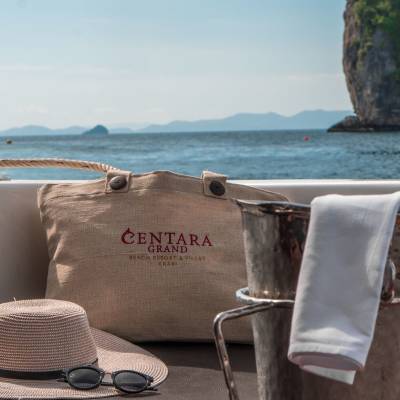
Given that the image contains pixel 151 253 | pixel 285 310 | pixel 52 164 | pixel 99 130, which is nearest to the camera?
pixel 285 310

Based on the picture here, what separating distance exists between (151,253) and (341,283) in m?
1.11

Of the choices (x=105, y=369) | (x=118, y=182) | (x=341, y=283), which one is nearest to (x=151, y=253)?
(x=118, y=182)

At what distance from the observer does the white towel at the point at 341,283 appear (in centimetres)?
93

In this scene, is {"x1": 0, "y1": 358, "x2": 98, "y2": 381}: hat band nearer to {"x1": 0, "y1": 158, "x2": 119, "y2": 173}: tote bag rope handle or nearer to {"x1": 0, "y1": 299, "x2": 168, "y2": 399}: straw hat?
{"x1": 0, "y1": 299, "x2": 168, "y2": 399}: straw hat

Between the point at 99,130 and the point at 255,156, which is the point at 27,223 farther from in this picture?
the point at 99,130

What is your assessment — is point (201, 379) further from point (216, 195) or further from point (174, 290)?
point (216, 195)

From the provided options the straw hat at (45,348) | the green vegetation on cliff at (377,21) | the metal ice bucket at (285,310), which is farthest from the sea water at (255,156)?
the metal ice bucket at (285,310)

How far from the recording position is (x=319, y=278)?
961 mm

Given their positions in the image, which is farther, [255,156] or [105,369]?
[255,156]

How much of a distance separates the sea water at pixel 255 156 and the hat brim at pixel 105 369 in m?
24.3

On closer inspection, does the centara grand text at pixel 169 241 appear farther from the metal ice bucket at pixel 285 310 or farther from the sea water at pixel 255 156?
the sea water at pixel 255 156

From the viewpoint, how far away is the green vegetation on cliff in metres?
42.5

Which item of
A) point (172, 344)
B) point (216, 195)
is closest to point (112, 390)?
point (172, 344)

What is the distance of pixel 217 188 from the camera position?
2113mm
